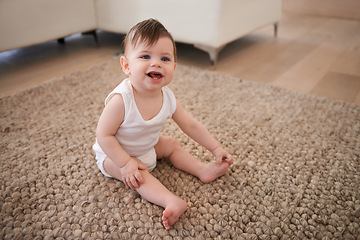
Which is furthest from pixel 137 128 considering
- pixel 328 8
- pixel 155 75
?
pixel 328 8

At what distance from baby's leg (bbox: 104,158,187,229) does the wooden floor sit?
0.96m

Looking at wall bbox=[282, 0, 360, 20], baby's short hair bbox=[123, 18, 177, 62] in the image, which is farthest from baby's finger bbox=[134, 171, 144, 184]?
wall bbox=[282, 0, 360, 20]

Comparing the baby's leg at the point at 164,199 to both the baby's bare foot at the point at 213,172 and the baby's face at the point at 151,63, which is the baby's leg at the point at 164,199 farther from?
the baby's face at the point at 151,63

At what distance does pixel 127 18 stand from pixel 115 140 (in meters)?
1.30

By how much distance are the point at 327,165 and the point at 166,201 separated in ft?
1.70

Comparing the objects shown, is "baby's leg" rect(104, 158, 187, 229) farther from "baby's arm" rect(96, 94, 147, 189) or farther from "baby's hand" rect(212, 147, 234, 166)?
"baby's hand" rect(212, 147, 234, 166)

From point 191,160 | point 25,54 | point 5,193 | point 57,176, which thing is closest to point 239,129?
point 191,160

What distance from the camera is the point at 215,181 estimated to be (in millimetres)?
842

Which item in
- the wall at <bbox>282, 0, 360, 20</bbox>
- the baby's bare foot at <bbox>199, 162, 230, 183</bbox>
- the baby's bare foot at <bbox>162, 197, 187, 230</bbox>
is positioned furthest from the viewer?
the wall at <bbox>282, 0, 360, 20</bbox>

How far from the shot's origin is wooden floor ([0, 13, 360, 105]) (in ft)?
4.98

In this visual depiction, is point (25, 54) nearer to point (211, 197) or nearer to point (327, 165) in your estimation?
point (211, 197)

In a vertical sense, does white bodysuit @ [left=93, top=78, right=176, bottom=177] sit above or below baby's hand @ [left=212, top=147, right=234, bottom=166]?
above

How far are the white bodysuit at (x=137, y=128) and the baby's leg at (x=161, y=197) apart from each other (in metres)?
0.06

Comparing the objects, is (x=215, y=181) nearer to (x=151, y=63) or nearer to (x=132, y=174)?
(x=132, y=174)
